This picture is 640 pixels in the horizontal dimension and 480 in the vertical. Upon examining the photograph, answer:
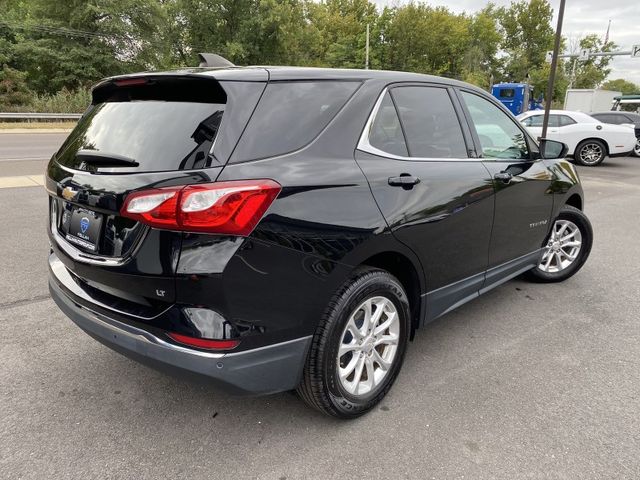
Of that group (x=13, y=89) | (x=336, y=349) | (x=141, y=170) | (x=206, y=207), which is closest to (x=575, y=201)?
(x=336, y=349)

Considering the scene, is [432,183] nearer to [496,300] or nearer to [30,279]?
[496,300]

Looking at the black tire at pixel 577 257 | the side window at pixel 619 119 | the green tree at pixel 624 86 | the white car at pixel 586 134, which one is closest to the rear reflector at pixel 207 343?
the black tire at pixel 577 257

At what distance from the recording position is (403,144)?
267cm

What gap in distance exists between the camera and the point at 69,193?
7.49 feet

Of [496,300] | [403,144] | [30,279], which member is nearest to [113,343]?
[403,144]

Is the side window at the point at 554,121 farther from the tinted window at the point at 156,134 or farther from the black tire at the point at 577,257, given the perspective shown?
the tinted window at the point at 156,134

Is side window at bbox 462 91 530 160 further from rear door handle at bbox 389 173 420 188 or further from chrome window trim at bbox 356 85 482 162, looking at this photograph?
rear door handle at bbox 389 173 420 188

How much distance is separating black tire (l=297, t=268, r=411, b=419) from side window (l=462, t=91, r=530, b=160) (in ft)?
4.56

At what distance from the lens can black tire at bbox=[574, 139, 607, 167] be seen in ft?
47.6

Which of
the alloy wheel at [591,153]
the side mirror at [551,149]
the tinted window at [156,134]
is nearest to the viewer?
the tinted window at [156,134]

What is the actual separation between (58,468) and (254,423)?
0.90 meters

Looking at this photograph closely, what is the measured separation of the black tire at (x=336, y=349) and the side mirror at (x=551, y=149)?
2.15 meters

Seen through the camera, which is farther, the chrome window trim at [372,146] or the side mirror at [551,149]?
the side mirror at [551,149]

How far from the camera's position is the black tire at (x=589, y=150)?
14516mm
